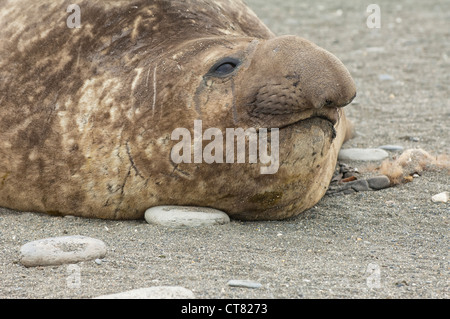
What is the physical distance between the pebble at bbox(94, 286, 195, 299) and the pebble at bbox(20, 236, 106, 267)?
47 centimetres

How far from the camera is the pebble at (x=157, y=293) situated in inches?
126

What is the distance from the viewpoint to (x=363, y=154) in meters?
5.54

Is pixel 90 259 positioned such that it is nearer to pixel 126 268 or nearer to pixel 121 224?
pixel 126 268

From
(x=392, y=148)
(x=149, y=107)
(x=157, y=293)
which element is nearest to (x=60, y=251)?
(x=157, y=293)

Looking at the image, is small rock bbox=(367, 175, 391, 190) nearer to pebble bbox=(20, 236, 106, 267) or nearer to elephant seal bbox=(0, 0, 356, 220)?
elephant seal bbox=(0, 0, 356, 220)

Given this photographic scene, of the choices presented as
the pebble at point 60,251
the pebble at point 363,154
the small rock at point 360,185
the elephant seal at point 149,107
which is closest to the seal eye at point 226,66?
the elephant seal at point 149,107

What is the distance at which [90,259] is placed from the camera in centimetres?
368

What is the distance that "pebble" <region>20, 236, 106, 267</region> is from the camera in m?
3.64

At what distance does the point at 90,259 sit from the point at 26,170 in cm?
78

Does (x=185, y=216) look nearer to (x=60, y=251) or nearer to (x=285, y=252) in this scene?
(x=285, y=252)

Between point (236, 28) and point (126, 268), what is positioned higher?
point (236, 28)

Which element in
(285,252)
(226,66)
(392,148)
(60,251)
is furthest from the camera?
(392,148)

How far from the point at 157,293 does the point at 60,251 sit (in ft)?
2.21
